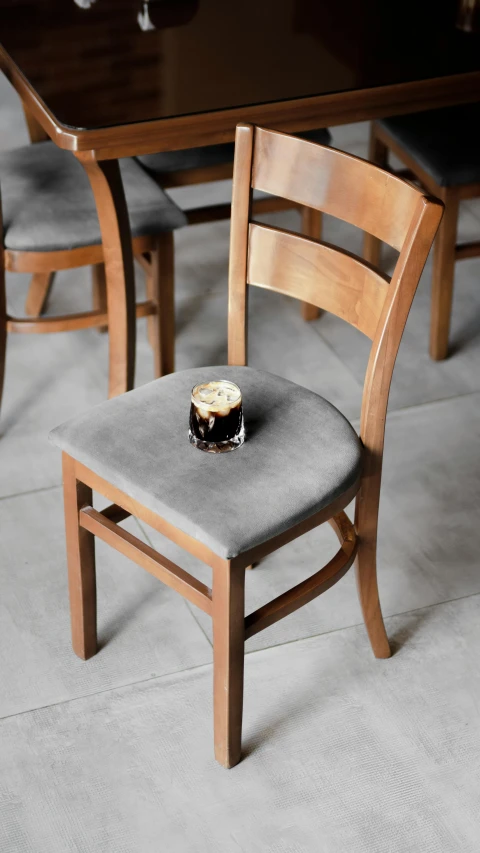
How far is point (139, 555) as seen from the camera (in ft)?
5.56

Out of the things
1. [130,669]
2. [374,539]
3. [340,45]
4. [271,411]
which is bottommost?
[130,669]

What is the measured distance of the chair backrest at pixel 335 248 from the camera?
1544mm

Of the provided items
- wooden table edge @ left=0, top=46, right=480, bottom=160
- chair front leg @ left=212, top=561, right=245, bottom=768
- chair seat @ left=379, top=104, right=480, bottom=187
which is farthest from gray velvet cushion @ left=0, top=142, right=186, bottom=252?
chair front leg @ left=212, top=561, right=245, bottom=768

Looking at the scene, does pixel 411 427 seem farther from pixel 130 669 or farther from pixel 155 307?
pixel 130 669

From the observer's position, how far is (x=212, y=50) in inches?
89.1

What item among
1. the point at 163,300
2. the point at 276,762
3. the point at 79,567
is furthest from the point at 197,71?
the point at 276,762

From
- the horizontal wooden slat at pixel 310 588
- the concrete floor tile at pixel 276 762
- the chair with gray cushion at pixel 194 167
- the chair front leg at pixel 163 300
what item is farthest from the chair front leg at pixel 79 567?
the chair with gray cushion at pixel 194 167

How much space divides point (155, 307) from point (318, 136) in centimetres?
63

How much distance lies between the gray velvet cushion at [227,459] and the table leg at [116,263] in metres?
0.54

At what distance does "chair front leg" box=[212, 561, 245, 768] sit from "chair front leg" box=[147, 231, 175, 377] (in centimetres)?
106

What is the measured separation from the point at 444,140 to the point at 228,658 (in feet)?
5.09

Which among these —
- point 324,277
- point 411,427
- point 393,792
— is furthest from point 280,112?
point 393,792

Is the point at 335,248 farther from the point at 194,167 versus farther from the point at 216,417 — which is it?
the point at 194,167

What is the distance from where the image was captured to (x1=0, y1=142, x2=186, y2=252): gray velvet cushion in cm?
226
